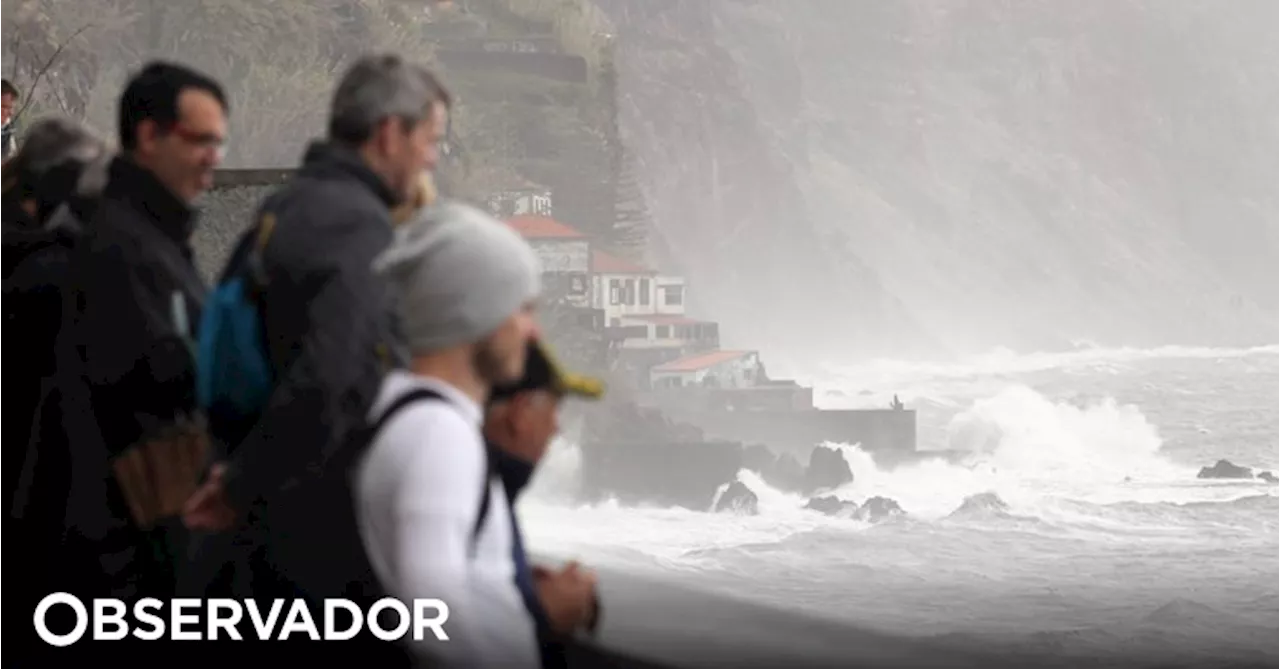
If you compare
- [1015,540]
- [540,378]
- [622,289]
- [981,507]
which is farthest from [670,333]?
[540,378]

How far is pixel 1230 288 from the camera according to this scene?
106 m

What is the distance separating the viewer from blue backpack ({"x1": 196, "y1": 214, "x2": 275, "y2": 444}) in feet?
8.13

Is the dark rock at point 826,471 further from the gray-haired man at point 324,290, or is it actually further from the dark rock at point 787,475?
the gray-haired man at point 324,290

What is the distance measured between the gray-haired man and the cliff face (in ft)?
255

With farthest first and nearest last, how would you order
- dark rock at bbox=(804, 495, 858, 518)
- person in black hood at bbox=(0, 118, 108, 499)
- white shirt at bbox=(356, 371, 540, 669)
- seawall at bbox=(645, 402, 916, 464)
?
seawall at bbox=(645, 402, 916, 464), dark rock at bbox=(804, 495, 858, 518), person in black hood at bbox=(0, 118, 108, 499), white shirt at bbox=(356, 371, 540, 669)

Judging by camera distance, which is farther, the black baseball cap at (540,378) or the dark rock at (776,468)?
the dark rock at (776,468)

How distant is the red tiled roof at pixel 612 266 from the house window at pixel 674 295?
5.32 m

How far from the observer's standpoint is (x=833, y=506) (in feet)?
172

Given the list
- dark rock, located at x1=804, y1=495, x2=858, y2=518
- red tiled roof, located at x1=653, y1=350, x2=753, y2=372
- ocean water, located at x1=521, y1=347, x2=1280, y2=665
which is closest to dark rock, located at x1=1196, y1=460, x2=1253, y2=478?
ocean water, located at x1=521, y1=347, x2=1280, y2=665

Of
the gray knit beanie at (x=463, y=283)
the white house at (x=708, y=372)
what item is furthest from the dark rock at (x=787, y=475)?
the gray knit beanie at (x=463, y=283)

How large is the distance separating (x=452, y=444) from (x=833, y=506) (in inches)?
2002

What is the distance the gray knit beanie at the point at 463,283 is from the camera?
2.03 meters

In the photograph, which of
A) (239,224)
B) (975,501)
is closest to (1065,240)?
(975,501)

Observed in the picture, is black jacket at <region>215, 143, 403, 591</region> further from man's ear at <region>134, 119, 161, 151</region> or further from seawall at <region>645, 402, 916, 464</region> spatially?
seawall at <region>645, 402, 916, 464</region>
